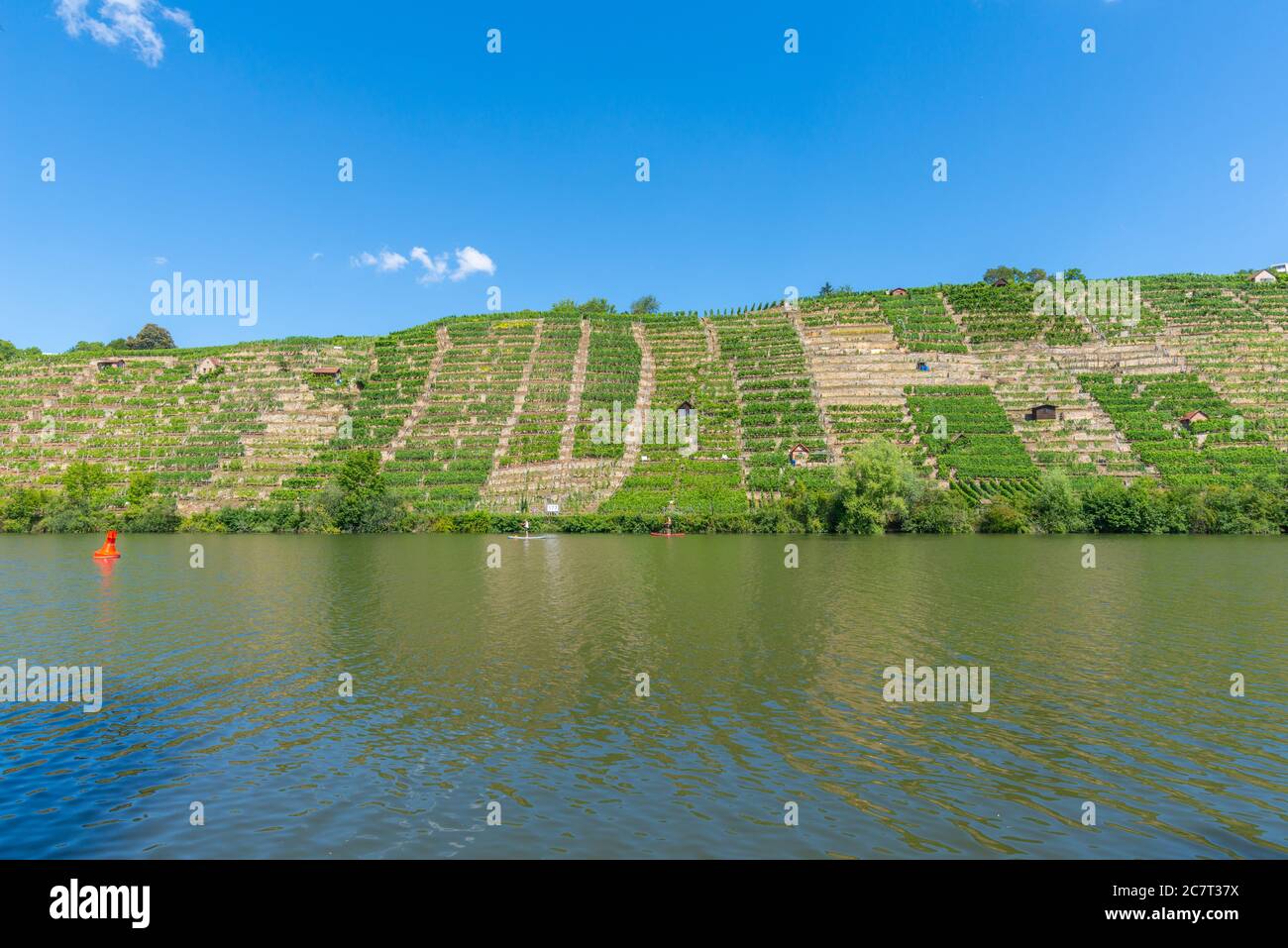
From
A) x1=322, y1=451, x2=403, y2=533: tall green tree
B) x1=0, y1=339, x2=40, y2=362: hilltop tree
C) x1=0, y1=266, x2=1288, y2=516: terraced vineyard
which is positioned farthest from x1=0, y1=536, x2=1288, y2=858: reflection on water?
x1=0, y1=339, x2=40, y2=362: hilltop tree

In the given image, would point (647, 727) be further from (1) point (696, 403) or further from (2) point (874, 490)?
(1) point (696, 403)

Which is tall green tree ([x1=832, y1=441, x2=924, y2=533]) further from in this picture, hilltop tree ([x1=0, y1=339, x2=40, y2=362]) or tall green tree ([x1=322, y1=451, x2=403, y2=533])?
hilltop tree ([x1=0, y1=339, x2=40, y2=362])

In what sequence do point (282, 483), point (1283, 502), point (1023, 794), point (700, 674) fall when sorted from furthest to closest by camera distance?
point (282, 483) → point (1283, 502) → point (700, 674) → point (1023, 794)

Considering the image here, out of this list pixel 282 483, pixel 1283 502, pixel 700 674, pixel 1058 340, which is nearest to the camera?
pixel 700 674

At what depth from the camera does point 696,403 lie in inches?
4601

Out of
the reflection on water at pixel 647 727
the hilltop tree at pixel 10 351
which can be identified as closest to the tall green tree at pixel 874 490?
the reflection on water at pixel 647 727

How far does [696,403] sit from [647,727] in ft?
334

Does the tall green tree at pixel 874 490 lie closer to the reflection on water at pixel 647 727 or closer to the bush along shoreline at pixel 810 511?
the bush along shoreline at pixel 810 511

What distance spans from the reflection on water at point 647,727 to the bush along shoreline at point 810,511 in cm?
4388

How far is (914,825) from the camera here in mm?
12266

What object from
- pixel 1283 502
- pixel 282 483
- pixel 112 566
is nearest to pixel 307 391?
pixel 282 483

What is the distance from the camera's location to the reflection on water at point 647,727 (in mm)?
12078
